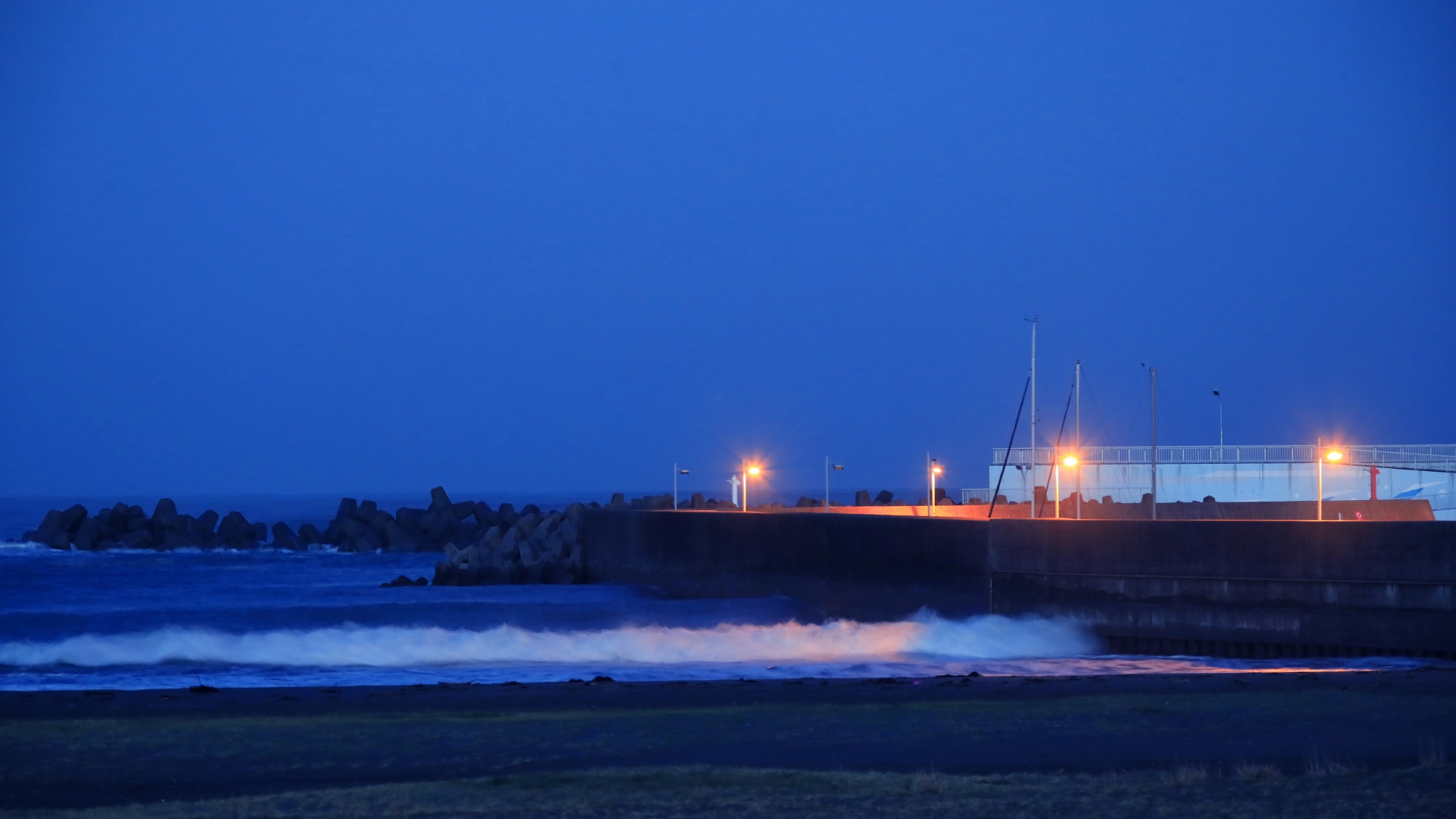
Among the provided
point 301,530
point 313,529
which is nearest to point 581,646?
point 301,530

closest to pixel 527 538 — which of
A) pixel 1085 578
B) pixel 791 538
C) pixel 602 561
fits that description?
pixel 602 561

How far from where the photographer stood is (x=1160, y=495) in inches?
1358

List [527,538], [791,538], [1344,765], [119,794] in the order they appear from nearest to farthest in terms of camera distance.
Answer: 1. [1344,765]
2. [119,794]
3. [791,538]
4. [527,538]

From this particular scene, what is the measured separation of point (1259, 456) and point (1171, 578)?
706 inches

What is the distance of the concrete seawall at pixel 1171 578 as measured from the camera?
1631cm

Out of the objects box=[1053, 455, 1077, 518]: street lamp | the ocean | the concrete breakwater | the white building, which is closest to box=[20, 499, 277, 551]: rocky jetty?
the concrete breakwater

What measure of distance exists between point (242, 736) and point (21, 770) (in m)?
1.87

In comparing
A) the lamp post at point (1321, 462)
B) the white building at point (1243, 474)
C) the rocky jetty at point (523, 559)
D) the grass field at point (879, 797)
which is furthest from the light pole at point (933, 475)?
the grass field at point (879, 797)

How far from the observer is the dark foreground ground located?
7344mm

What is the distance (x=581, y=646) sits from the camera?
69.8ft

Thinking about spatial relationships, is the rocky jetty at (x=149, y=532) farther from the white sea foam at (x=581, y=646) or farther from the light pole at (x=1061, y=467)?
the white sea foam at (x=581, y=646)

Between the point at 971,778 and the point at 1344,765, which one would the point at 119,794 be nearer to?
the point at 971,778

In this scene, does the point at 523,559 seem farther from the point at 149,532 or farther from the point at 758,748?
the point at 149,532

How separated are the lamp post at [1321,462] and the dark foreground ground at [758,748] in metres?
6.70
